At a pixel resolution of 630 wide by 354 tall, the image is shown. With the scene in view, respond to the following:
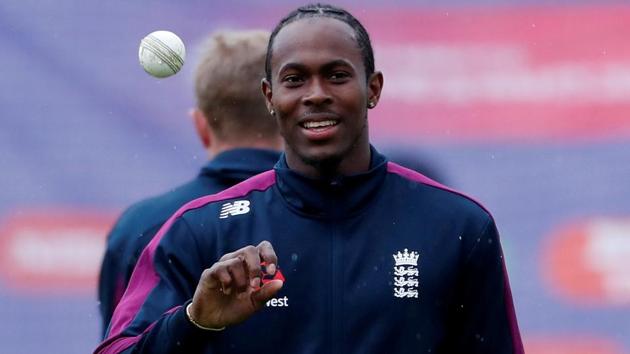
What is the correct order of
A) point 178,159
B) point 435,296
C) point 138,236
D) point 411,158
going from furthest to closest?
point 178,159, point 411,158, point 138,236, point 435,296

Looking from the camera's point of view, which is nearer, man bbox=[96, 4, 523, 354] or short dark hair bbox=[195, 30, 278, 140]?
man bbox=[96, 4, 523, 354]

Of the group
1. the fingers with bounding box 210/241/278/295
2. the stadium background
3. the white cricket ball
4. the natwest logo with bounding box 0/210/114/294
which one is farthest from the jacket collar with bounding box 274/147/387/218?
the natwest logo with bounding box 0/210/114/294

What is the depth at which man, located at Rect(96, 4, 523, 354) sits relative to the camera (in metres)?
3.59

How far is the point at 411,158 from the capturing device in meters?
6.24

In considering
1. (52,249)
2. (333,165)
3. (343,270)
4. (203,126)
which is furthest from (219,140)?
(52,249)

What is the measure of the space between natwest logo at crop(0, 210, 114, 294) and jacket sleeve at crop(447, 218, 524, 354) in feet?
11.0

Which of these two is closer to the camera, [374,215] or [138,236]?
[374,215]

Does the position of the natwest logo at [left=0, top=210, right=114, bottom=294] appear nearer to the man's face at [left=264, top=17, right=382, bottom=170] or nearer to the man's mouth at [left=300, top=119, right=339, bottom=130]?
the man's face at [left=264, top=17, right=382, bottom=170]

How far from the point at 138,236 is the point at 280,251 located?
1165mm

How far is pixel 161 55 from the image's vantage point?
520 centimetres

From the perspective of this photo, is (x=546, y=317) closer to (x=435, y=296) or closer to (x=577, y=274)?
(x=577, y=274)

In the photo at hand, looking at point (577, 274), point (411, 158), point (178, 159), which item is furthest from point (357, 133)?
point (577, 274)

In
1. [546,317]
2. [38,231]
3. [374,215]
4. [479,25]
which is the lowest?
[546,317]

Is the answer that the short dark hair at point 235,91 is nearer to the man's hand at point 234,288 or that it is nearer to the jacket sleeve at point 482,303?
the jacket sleeve at point 482,303
